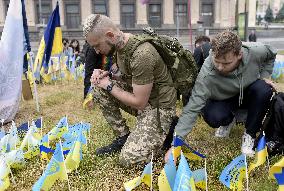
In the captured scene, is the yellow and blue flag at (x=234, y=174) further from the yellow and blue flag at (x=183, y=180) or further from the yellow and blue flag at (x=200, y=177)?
the yellow and blue flag at (x=183, y=180)

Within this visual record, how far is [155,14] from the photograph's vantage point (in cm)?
3225

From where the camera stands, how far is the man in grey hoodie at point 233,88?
261 cm

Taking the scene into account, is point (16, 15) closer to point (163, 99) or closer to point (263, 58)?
point (163, 99)

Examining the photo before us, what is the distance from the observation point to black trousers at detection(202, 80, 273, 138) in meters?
2.80

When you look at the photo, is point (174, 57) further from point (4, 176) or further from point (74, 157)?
point (4, 176)

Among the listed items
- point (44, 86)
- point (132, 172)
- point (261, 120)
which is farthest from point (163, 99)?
point (44, 86)

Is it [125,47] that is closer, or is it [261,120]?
[125,47]

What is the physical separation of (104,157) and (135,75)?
0.75 m

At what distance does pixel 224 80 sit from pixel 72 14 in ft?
99.4

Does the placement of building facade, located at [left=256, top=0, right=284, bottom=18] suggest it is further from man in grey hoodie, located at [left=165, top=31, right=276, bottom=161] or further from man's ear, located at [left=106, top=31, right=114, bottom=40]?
man's ear, located at [left=106, top=31, right=114, bottom=40]

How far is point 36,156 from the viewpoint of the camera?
118 inches

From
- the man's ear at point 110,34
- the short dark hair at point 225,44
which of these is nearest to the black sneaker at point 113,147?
the man's ear at point 110,34

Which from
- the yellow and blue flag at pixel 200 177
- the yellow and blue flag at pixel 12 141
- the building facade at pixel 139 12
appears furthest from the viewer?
the building facade at pixel 139 12

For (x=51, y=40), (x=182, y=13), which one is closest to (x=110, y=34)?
(x=51, y=40)
